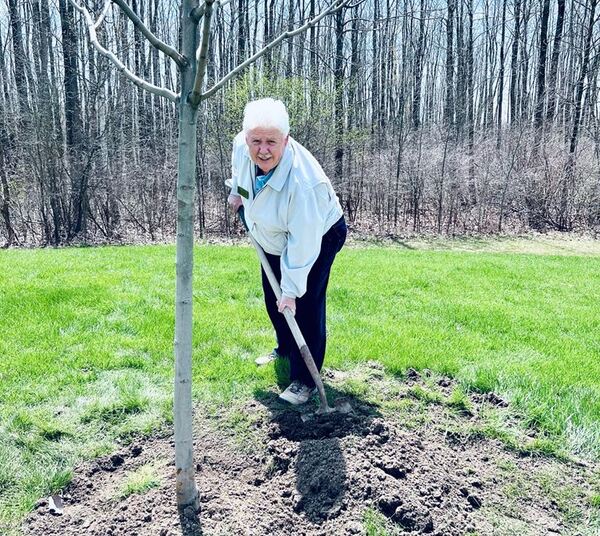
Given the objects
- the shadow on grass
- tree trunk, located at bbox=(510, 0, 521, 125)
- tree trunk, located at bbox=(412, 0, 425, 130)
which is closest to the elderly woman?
the shadow on grass

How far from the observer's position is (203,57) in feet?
5.42

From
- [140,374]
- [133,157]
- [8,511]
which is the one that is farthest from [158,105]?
[8,511]

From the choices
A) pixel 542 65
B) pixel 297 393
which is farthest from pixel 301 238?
pixel 542 65

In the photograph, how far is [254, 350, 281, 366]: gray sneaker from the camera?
144 inches

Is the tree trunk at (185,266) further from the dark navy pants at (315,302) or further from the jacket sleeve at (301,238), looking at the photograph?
the dark navy pants at (315,302)

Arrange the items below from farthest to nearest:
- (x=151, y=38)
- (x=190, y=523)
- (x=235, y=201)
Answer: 1. (x=235, y=201)
2. (x=190, y=523)
3. (x=151, y=38)

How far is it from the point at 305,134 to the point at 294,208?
13.5m

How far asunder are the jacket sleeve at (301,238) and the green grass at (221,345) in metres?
0.95

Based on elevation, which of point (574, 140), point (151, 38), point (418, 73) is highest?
point (418, 73)

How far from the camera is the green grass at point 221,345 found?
9.24ft

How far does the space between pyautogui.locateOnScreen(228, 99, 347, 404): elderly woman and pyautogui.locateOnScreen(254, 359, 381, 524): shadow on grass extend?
0.50 feet

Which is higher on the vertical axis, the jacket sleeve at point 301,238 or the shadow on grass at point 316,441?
the jacket sleeve at point 301,238

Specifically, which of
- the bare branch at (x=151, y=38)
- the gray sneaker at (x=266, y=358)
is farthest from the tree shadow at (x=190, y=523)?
the bare branch at (x=151, y=38)

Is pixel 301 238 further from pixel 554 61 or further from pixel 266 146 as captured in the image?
pixel 554 61
